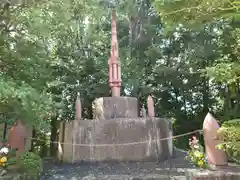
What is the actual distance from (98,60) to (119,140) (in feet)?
22.4

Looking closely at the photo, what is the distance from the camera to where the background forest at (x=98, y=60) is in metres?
7.96

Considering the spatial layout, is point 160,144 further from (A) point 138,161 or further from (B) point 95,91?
(B) point 95,91

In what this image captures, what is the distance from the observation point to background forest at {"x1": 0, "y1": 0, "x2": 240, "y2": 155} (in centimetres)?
796

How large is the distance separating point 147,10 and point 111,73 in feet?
29.7

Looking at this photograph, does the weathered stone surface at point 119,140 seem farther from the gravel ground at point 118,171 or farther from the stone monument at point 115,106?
the stone monument at point 115,106

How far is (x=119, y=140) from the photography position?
9727 millimetres

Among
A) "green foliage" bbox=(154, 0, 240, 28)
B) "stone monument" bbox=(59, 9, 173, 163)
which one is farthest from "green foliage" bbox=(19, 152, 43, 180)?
"green foliage" bbox=(154, 0, 240, 28)

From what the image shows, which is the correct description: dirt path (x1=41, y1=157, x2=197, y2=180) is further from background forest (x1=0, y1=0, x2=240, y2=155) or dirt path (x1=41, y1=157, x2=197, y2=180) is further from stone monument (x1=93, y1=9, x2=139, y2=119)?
stone monument (x1=93, y1=9, x2=139, y2=119)

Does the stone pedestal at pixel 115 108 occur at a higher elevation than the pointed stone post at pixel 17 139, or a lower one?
higher

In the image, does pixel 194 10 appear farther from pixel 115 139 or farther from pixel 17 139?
pixel 115 139

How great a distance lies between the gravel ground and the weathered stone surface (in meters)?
0.35

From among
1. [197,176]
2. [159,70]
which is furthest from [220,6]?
[159,70]

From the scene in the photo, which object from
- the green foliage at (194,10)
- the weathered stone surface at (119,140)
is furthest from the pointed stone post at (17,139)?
the green foliage at (194,10)

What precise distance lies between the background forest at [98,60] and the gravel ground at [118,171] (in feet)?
4.64
